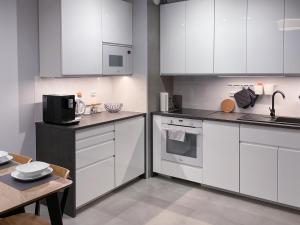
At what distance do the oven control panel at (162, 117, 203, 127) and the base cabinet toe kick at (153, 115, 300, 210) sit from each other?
2.0 inches

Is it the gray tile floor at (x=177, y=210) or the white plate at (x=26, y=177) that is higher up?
the white plate at (x=26, y=177)

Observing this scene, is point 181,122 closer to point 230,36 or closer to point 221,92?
point 221,92

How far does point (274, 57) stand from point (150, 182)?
2111 mm

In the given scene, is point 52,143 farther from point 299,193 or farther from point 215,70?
point 299,193

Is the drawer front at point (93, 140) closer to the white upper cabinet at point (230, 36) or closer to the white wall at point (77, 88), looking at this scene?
the white wall at point (77, 88)

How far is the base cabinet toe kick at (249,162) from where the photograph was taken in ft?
9.68

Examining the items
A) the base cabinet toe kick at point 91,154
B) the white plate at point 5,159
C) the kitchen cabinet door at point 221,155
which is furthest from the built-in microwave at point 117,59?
the white plate at point 5,159

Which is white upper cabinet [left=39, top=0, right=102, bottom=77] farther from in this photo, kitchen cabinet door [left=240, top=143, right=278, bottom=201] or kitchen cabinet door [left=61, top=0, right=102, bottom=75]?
kitchen cabinet door [left=240, top=143, right=278, bottom=201]

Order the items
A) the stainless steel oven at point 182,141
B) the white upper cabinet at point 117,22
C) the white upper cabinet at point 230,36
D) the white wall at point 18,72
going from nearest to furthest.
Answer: the white wall at point 18,72
the white upper cabinet at point 230,36
the white upper cabinet at point 117,22
the stainless steel oven at point 182,141

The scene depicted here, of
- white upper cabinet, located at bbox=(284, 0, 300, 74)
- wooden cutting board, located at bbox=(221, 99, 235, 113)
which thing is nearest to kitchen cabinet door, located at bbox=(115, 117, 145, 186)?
wooden cutting board, located at bbox=(221, 99, 235, 113)

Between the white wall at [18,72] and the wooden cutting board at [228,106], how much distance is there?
2319 millimetres

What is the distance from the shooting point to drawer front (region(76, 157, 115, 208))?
2949 millimetres

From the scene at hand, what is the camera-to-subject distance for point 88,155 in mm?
3014

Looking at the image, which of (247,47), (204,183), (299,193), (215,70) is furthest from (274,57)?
(204,183)
